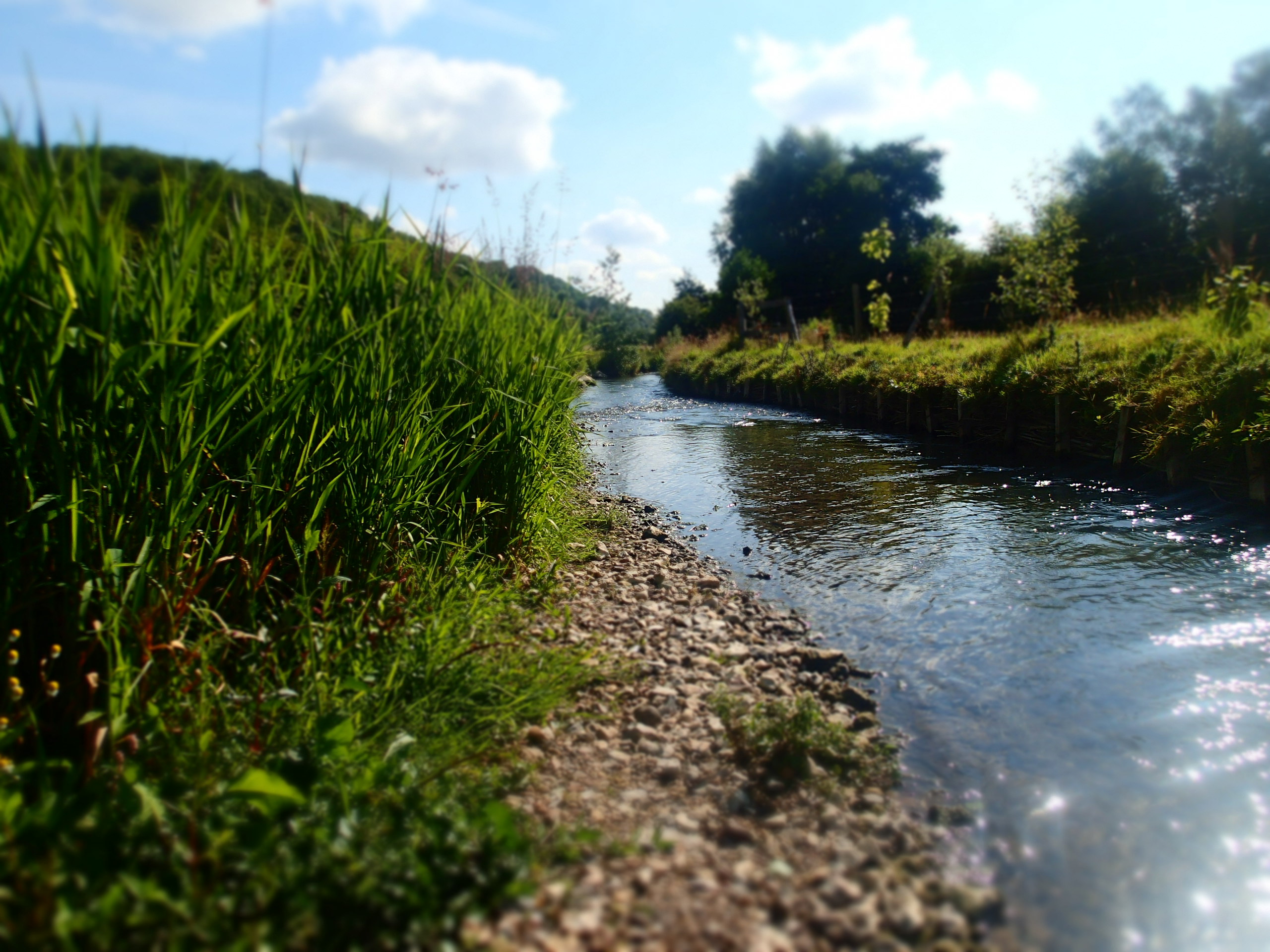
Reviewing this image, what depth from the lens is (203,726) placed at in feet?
7.67

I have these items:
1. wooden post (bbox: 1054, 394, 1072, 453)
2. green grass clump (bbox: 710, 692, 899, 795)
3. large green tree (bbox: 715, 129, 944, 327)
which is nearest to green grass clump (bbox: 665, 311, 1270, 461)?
wooden post (bbox: 1054, 394, 1072, 453)

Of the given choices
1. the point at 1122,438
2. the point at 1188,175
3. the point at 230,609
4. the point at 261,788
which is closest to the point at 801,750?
the point at 261,788

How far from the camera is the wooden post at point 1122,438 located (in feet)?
26.2

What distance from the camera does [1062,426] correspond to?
9094 millimetres

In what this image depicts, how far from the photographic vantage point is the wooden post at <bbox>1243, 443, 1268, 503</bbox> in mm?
6348

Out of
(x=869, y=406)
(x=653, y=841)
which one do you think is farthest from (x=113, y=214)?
(x=869, y=406)

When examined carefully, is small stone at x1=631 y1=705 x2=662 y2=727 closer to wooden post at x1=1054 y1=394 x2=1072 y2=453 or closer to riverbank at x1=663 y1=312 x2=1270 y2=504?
riverbank at x1=663 y1=312 x2=1270 y2=504

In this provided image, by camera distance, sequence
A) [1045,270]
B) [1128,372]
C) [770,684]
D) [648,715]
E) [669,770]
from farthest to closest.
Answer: [1045,270] → [1128,372] → [770,684] → [648,715] → [669,770]

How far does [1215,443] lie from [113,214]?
827cm

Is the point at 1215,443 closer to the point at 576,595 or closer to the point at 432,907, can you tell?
the point at 576,595

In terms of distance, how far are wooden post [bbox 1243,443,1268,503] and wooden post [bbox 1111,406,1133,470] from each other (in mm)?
1586

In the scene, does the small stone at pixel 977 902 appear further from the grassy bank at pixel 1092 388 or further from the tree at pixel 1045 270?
the tree at pixel 1045 270

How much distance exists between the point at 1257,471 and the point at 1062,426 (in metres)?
2.77

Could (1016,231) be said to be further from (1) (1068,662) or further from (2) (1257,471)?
(1) (1068,662)
